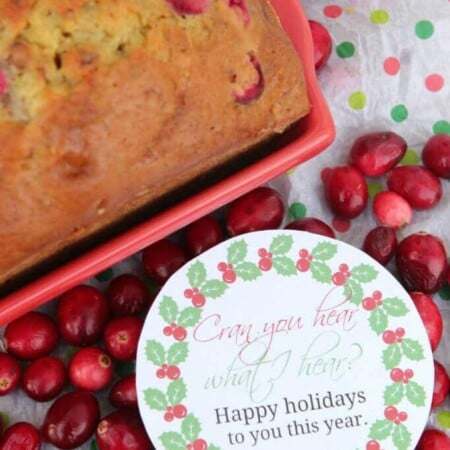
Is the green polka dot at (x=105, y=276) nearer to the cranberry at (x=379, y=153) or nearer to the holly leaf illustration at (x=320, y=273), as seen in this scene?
the holly leaf illustration at (x=320, y=273)

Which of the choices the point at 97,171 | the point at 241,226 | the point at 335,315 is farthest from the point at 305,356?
the point at 97,171

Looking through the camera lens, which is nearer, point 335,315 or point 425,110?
point 335,315

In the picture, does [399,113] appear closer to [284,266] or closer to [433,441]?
[284,266]

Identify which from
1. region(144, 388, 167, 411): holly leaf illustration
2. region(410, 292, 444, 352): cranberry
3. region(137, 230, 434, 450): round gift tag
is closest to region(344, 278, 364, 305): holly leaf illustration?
region(137, 230, 434, 450): round gift tag

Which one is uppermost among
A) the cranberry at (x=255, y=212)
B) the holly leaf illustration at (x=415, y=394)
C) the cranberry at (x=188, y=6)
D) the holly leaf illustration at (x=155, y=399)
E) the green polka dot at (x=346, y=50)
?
the cranberry at (x=188, y=6)

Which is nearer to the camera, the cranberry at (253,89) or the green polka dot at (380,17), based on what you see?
the cranberry at (253,89)

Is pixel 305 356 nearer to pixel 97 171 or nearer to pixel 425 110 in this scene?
pixel 97 171

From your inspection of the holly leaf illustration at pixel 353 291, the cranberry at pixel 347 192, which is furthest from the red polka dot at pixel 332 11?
the holly leaf illustration at pixel 353 291
